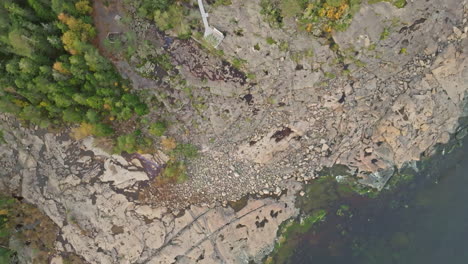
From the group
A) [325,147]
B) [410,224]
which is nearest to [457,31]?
[325,147]

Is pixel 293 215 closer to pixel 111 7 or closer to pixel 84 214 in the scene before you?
pixel 84 214

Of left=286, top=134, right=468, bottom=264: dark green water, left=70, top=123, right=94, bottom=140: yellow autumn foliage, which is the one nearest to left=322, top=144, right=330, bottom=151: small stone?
left=286, top=134, right=468, bottom=264: dark green water

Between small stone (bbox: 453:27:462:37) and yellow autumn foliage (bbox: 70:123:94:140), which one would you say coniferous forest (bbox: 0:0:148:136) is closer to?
yellow autumn foliage (bbox: 70:123:94:140)

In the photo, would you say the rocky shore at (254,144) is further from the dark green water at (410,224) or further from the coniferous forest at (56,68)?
the coniferous forest at (56,68)

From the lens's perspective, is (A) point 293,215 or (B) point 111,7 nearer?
(B) point 111,7

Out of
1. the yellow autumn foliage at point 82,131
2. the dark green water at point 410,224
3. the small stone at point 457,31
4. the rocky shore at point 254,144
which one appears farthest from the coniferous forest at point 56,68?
the small stone at point 457,31

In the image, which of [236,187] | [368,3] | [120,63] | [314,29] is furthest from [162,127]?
[368,3]

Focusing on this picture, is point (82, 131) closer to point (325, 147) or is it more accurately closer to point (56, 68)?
point (56, 68)
